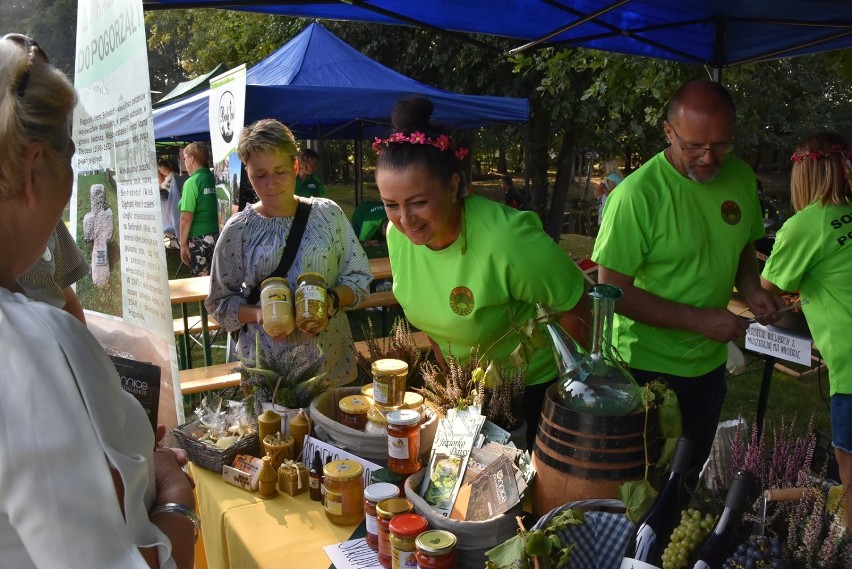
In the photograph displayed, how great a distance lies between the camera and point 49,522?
2.55 ft

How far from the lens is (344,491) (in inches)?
60.3

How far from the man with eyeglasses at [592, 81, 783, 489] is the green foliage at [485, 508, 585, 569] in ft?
4.13

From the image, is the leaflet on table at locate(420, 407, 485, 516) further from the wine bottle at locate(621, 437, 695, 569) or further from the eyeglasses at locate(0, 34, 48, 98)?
the eyeglasses at locate(0, 34, 48, 98)

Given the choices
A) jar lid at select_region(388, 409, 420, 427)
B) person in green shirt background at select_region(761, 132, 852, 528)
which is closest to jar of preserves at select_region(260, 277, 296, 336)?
jar lid at select_region(388, 409, 420, 427)

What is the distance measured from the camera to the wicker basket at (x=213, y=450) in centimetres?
184

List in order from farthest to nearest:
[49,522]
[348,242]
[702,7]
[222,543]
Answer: [702,7], [348,242], [222,543], [49,522]


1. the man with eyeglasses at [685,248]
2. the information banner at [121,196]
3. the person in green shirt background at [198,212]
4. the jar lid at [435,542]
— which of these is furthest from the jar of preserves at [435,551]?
the person in green shirt background at [198,212]

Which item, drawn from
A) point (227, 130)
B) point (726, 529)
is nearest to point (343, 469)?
point (726, 529)

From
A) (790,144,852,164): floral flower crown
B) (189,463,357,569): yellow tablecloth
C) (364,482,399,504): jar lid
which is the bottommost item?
(189,463,357,569): yellow tablecloth

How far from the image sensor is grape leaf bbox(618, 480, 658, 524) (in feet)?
3.81

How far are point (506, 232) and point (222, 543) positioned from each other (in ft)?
3.79

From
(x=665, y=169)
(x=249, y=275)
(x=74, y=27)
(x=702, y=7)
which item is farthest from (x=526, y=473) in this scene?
(x=702, y=7)

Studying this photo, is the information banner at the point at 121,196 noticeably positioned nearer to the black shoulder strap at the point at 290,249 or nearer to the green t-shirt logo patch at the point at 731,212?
the black shoulder strap at the point at 290,249

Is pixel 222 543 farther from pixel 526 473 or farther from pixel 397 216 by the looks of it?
pixel 397 216
